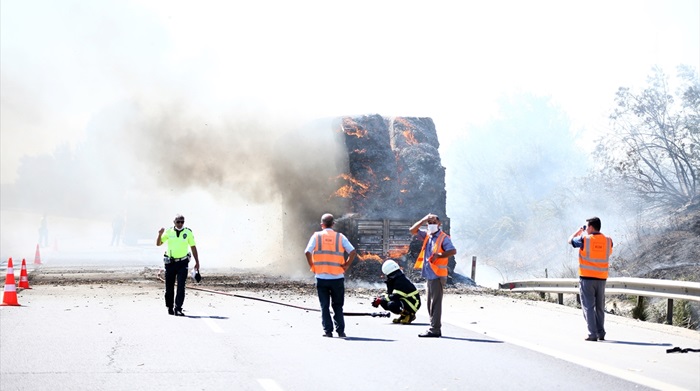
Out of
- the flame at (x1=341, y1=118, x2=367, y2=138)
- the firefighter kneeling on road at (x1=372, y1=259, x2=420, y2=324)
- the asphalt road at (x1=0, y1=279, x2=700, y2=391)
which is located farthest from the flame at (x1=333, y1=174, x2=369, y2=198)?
the firefighter kneeling on road at (x1=372, y1=259, x2=420, y2=324)

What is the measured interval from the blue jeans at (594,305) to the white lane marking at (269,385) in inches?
226

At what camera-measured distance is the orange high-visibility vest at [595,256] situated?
13.3 meters

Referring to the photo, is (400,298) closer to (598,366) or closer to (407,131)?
(598,366)

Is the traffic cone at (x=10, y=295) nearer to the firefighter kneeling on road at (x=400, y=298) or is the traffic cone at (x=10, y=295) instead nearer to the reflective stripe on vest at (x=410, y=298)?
the firefighter kneeling on road at (x=400, y=298)

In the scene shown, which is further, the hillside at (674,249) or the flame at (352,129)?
the flame at (352,129)

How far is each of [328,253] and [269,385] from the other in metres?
4.76

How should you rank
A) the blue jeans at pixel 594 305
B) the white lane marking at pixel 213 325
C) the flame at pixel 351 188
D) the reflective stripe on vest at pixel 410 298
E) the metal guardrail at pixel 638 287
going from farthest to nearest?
the flame at pixel 351 188
the reflective stripe on vest at pixel 410 298
the metal guardrail at pixel 638 287
the white lane marking at pixel 213 325
the blue jeans at pixel 594 305

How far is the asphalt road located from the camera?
30.0ft

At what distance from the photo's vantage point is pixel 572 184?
4703 cm

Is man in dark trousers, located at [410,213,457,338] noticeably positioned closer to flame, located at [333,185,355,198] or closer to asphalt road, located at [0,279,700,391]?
asphalt road, located at [0,279,700,391]

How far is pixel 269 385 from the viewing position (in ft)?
29.0

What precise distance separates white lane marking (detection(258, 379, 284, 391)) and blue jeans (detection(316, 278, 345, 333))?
4.26m

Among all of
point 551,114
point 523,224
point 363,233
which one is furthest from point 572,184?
point 551,114

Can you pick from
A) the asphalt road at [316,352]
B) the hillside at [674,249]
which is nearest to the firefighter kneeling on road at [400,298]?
the asphalt road at [316,352]
